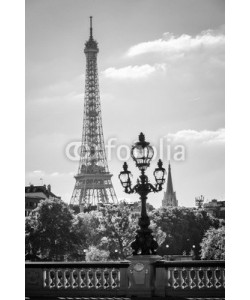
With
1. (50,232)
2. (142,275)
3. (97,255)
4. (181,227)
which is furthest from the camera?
(181,227)

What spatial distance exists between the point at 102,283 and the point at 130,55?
9194 mm

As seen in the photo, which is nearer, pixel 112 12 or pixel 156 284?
pixel 156 284

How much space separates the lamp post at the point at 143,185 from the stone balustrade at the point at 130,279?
0.32 meters

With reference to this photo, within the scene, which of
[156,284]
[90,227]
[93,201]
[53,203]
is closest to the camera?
[156,284]

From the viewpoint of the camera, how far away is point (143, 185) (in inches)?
576

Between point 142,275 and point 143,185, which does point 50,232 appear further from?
point 142,275

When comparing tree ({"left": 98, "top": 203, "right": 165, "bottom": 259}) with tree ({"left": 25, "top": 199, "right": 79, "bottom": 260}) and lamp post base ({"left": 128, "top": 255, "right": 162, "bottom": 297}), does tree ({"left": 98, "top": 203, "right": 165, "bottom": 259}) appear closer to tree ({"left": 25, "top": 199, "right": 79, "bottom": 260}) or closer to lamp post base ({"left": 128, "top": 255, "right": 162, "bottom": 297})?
tree ({"left": 25, "top": 199, "right": 79, "bottom": 260})

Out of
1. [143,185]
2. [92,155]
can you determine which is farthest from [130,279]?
[92,155]

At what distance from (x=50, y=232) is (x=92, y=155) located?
3038cm

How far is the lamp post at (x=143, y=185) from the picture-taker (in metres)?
14.3
